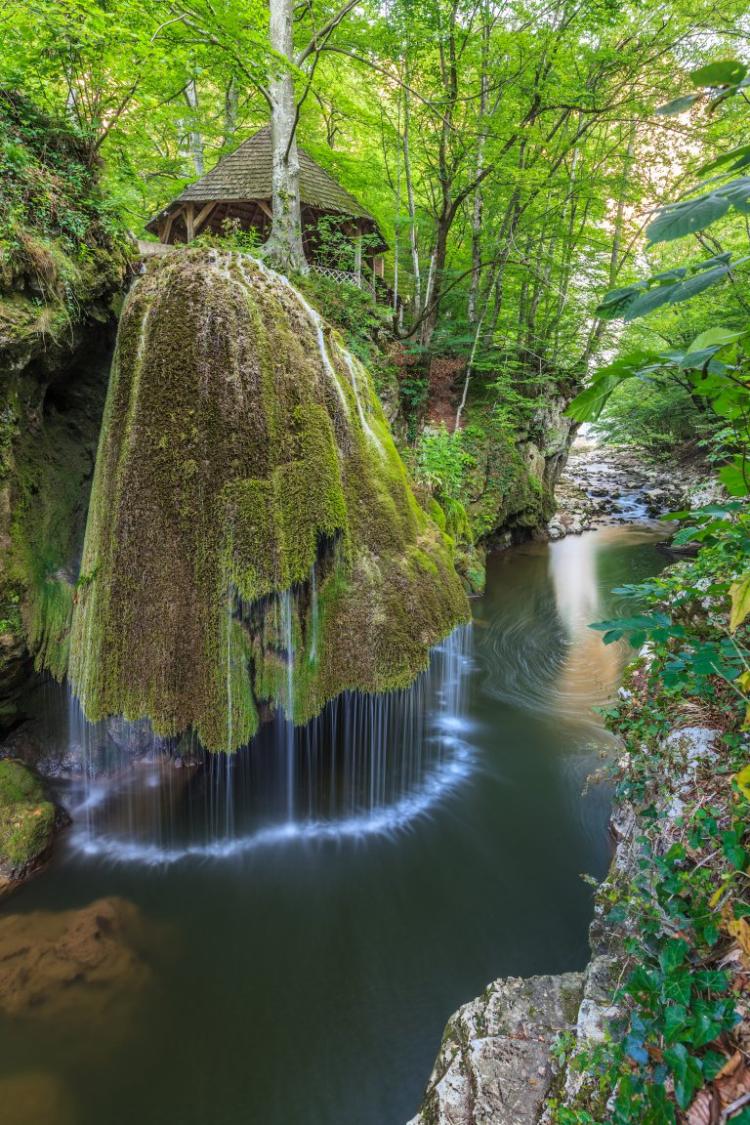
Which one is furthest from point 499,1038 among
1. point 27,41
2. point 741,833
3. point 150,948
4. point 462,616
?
point 27,41

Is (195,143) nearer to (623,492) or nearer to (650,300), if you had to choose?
(650,300)

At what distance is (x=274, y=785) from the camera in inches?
200

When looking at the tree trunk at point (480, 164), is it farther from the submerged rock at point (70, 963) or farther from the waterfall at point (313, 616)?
the submerged rock at point (70, 963)

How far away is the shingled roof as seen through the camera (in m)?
10.9

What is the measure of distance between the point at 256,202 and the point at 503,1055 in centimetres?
1421

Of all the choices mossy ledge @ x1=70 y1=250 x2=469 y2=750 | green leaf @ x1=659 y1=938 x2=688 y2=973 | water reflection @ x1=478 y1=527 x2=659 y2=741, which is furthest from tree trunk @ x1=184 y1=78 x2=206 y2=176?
green leaf @ x1=659 y1=938 x2=688 y2=973

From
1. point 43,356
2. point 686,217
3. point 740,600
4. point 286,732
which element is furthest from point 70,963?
point 686,217

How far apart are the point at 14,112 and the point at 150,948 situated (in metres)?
6.77

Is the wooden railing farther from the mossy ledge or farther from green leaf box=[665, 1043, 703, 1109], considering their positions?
green leaf box=[665, 1043, 703, 1109]

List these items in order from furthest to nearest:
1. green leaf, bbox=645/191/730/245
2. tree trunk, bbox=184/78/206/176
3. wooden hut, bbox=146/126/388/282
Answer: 1. tree trunk, bbox=184/78/206/176
2. wooden hut, bbox=146/126/388/282
3. green leaf, bbox=645/191/730/245

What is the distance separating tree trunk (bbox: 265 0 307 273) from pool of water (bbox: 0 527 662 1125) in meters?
7.15

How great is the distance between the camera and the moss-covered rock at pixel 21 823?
388 cm

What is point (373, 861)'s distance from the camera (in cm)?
427

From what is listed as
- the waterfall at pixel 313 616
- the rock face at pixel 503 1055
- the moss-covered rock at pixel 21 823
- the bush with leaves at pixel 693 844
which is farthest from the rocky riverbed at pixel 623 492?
the moss-covered rock at pixel 21 823
